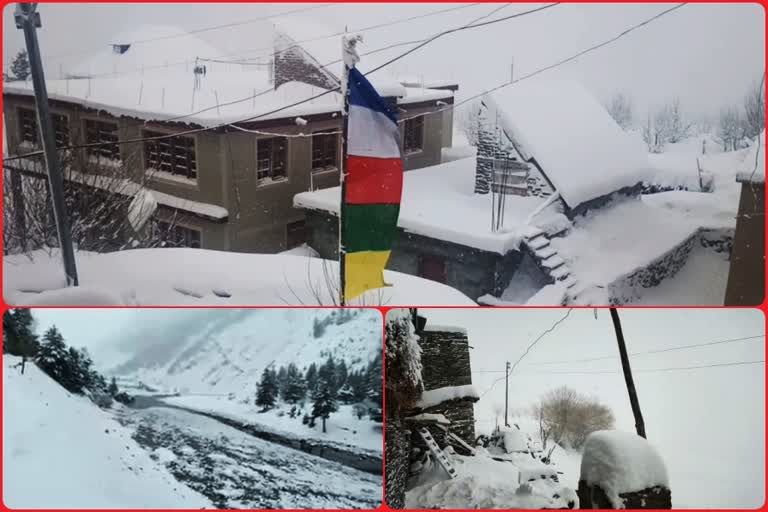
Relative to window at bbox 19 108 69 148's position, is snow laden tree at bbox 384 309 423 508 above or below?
below

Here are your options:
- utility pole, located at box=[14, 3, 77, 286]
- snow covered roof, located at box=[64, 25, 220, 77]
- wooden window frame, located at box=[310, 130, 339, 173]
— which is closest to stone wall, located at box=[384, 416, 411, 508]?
wooden window frame, located at box=[310, 130, 339, 173]

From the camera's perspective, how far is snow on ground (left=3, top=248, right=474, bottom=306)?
2770mm

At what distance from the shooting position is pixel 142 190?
2.89 m

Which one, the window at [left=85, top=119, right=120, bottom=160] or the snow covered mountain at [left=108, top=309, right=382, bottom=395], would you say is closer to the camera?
the snow covered mountain at [left=108, top=309, right=382, bottom=395]

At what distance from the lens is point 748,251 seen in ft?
9.21

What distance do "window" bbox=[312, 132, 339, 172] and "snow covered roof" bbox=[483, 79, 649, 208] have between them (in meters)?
0.67

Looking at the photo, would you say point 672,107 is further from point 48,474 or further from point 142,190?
point 48,474

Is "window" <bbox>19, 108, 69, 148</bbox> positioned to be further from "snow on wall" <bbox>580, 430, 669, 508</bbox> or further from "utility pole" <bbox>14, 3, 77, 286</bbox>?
"snow on wall" <bbox>580, 430, 669, 508</bbox>

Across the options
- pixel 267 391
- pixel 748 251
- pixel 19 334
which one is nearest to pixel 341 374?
pixel 267 391

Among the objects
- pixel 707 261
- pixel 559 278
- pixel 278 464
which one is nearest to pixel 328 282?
pixel 278 464

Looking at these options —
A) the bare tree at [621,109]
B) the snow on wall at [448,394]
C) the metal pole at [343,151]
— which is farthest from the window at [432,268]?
the bare tree at [621,109]

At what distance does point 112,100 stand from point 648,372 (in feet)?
8.17

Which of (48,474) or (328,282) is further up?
(328,282)

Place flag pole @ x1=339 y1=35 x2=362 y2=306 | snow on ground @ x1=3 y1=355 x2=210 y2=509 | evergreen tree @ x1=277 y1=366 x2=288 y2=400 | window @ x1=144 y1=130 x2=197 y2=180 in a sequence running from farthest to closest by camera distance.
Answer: window @ x1=144 y1=130 x2=197 y2=180
evergreen tree @ x1=277 y1=366 x2=288 y2=400
snow on ground @ x1=3 y1=355 x2=210 y2=509
flag pole @ x1=339 y1=35 x2=362 y2=306
